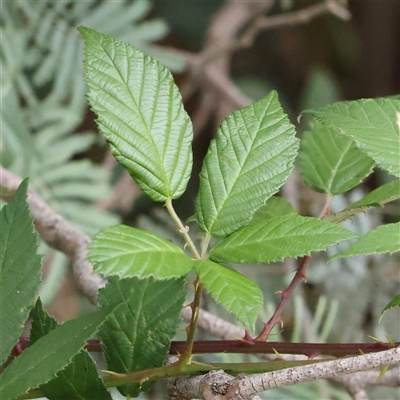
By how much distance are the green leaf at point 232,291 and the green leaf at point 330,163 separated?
7.6 inches

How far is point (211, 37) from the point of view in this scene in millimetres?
1351

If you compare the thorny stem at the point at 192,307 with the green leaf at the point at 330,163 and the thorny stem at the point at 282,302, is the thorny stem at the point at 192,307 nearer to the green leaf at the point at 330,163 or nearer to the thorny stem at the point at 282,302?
the thorny stem at the point at 282,302

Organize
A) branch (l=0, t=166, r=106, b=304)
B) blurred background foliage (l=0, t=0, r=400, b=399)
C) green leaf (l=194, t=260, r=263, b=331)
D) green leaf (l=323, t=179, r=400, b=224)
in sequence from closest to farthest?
1. green leaf (l=194, t=260, r=263, b=331)
2. green leaf (l=323, t=179, r=400, b=224)
3. branch (l=0, t=166, r=106, b=304)
4. blurred background foliage (l=0, t=0, r=400, b=399)

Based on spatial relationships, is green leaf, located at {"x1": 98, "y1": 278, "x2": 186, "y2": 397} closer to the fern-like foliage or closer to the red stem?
the red stem

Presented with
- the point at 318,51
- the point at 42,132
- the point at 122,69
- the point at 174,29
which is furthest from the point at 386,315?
the point at 318,51

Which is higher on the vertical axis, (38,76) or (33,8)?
(33,8)

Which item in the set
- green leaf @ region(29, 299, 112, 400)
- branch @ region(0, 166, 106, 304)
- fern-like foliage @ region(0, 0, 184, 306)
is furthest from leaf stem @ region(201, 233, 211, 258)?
fern-like foliage @ region(0, 0, 184, 306)

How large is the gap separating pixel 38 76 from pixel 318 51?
3.92 ft

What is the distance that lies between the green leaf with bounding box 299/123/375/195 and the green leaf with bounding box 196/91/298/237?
128 mm

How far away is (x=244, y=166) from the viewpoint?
355mm

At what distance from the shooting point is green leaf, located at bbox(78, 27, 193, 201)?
1.09 ft

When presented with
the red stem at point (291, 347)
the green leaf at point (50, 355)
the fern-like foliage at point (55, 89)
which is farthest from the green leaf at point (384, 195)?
the fern-like foliage at point (55, 89)

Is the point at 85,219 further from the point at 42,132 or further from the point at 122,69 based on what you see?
the point at 122,69

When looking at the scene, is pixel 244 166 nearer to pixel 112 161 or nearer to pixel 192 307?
pixel 192 307
